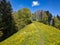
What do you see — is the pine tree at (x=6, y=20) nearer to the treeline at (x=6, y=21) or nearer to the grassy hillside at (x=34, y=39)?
the treeline at (x=6, y=21)

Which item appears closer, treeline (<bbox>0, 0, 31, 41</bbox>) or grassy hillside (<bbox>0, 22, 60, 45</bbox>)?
grassy hillside (<bbox>0, 22, 60, 45</bbox>)

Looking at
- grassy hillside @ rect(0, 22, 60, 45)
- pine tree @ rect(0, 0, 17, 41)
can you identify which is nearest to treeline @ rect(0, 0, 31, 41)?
pine tree @ rect(0, 0, 17, 41)

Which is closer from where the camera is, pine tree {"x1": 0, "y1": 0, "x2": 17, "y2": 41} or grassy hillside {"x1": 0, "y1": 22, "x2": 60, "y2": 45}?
grassy hillside {"x1": 0, "y1": 22, "x2": 60, "y2": 45}

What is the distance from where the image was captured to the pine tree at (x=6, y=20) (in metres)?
56.9

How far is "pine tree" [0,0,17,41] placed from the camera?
5690 cm

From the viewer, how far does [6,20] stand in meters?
59.5

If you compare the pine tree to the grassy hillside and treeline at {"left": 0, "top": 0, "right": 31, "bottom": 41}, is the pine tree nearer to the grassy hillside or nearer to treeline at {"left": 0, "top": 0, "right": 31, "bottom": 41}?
treeline at {"left": 0, "top": 0, "right": 31, "bottom": 41}

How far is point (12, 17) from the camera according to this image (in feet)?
204

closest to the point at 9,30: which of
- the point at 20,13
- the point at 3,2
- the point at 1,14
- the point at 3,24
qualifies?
the point at 3,24

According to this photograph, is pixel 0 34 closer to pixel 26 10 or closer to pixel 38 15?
pixel 26 10

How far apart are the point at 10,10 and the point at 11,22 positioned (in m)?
6.38

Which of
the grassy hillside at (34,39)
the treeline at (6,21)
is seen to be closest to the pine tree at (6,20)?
the treeline at (6,21)

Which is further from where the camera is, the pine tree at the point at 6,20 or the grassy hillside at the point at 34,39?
the pine tree at the point at 6,20

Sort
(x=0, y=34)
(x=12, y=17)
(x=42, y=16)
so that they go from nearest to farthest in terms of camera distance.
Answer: (x=0, y=34), (x=12, y=17), (x=42, y=16)
